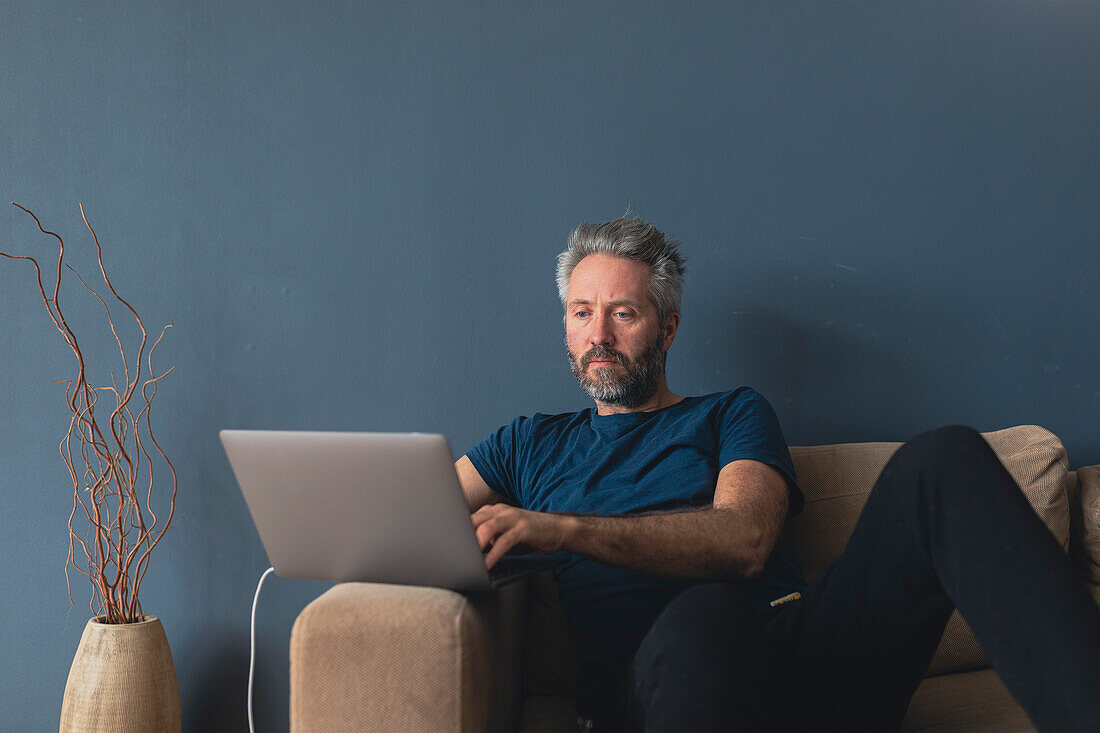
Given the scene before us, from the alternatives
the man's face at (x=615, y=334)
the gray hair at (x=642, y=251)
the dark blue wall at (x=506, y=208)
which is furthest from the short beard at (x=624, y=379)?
the dark blue wall at (x=506, y=208)

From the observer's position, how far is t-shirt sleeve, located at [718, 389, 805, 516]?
1412 millimetres

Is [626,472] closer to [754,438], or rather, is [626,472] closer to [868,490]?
[754,438]

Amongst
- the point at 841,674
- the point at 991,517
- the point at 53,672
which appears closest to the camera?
the point at 991,517

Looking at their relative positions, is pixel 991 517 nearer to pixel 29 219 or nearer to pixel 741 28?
pixel 741 28

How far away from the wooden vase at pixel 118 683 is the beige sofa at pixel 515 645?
744mm

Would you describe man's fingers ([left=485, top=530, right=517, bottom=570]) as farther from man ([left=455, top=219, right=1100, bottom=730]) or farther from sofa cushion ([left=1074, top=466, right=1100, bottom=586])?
sofa cushion ([left=1074, top=466, right=1100, bottom=586])

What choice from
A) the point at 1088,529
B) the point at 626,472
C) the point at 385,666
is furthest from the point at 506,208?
the point at 1088,529

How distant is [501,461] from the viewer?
1666 millimetres

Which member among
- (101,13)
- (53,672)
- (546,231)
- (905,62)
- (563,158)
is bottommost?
(53,672)

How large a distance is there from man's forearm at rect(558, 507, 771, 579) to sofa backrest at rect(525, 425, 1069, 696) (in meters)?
0.35

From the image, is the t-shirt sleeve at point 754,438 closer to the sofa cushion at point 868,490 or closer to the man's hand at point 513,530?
the sofa cushion at point 868,490

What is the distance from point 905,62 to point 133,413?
188 cm

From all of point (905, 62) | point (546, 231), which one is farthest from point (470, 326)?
point (905, 62)

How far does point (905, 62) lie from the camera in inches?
75.9
